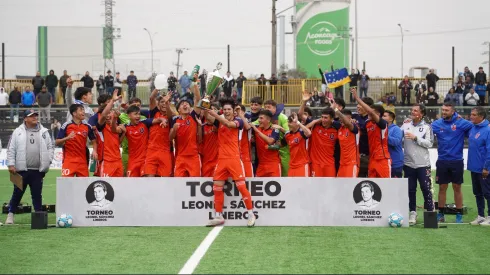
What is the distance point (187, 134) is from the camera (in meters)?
13.5

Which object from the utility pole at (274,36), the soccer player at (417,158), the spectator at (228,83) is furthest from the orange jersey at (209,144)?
the utility pole at (274,36)

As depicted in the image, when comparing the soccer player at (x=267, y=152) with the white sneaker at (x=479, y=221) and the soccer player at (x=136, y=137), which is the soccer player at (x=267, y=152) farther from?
the white sneaker at (x=479, y=221)

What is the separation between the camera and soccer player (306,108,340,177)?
1369 centimetres

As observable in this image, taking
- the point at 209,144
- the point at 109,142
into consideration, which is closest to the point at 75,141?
the point at 109,142

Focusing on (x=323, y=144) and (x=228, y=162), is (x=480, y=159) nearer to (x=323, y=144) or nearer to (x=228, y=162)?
(x=323, y=144)

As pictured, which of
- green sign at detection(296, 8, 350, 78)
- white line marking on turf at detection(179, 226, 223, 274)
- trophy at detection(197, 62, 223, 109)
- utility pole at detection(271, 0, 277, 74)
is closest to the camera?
white line marking on turf at detection(179, 226, 223, 274)

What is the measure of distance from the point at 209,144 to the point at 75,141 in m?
2.27

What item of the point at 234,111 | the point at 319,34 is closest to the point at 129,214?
the point at 234,111

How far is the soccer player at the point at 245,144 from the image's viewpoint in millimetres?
12945

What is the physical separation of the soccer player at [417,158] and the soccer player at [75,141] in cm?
548

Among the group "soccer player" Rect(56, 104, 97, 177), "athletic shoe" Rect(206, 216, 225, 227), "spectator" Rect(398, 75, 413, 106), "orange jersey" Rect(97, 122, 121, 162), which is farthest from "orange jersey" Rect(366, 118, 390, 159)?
"spectator" Rect(398, 75, 413, 106)

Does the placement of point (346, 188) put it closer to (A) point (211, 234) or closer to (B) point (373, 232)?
(B) point (373, 232)

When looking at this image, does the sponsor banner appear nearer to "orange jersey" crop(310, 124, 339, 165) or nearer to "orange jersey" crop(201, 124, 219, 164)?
"orange jersey" crop(201, 124, 219, 164)

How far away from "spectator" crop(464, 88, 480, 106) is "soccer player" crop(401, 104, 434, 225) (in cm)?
2175
